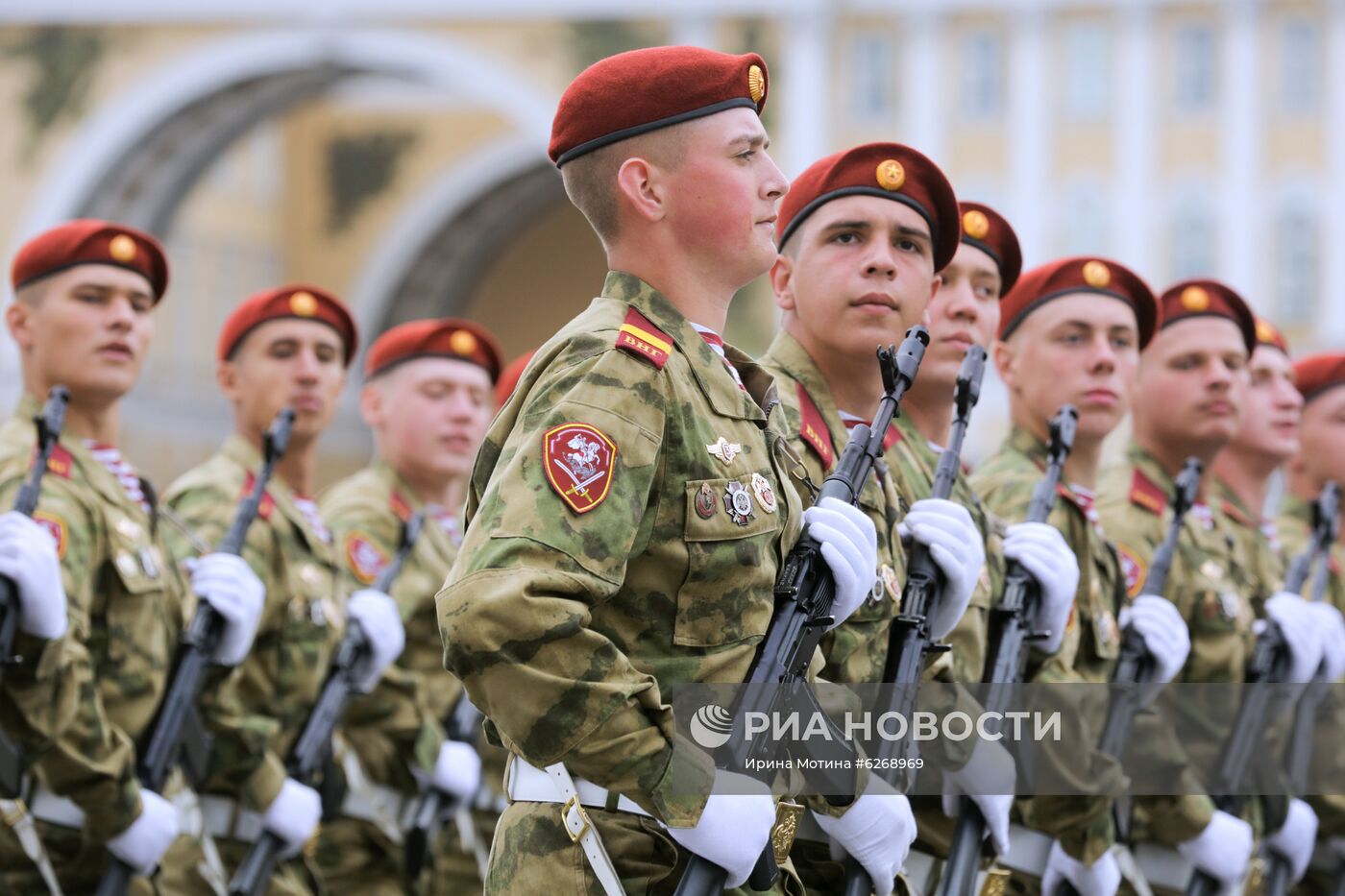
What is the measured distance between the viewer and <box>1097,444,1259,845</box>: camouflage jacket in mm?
5852

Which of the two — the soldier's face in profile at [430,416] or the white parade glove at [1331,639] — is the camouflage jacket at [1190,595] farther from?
the soldier's face in profile at [430,416]

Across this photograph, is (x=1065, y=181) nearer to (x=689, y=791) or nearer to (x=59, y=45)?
(x=59, y=45)

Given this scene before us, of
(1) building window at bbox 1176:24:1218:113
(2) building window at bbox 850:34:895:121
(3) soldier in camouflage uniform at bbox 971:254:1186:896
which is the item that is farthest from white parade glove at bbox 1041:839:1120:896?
(2) building window at bbox 850:34:895:121

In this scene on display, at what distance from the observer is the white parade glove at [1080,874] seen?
5309 mm

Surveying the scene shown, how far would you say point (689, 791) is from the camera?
10.3ft

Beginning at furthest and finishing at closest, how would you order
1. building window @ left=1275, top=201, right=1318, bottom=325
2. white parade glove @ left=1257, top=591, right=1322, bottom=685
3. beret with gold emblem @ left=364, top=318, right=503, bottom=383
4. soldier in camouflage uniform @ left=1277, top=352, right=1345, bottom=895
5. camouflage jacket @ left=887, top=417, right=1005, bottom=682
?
building window @ left=1275, top=201, right=1318, bottom=325, beret with gold emblem @ left=364, top=318, right=503, bottom=383, soldier in camouflage uniform @ left=1277, top=352, right=1345, bottom=895, white parade glove @ left=1257, top=591, right=1322, bottom=685, camouflage jacket @ left=887, top=417, right=1005, bottom=682

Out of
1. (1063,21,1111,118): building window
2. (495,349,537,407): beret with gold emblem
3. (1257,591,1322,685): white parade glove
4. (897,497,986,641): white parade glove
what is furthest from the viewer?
(1063,21,1111,118): building window

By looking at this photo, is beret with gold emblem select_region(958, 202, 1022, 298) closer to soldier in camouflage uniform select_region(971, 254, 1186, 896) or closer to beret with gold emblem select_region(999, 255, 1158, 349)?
soldier in camouflage uniform select_region(971, 254, 1186, 896)

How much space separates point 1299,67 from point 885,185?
A: 25123 millimetres

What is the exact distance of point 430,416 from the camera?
297 inches

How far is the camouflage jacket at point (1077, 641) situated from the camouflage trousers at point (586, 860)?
1978 millimetres

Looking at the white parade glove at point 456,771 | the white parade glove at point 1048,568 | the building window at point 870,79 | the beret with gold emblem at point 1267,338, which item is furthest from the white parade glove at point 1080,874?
the building window at point 870,79

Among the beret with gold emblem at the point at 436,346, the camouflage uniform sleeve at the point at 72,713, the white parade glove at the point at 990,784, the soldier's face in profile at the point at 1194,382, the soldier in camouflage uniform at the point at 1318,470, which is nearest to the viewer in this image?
the white parade glove at the point at 990,784

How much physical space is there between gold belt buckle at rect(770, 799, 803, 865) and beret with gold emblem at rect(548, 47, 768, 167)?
3.74ft
